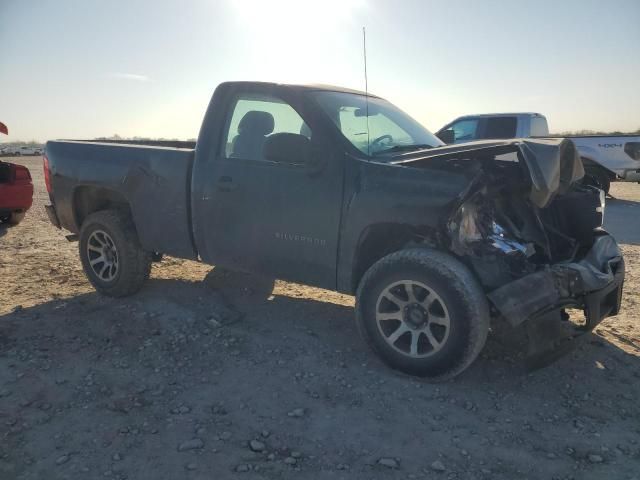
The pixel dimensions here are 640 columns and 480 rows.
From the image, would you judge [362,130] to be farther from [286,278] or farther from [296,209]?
[286,278]

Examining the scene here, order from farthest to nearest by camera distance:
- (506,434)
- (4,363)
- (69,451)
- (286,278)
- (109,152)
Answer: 1. (109,152)
2. (286,278)
3. (4,363)
4. (506,434)
5. (69,451)

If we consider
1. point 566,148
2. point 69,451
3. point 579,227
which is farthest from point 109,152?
point 579,227

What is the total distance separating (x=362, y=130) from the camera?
4008 mm

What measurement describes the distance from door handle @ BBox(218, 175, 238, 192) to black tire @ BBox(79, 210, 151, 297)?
1300 mm

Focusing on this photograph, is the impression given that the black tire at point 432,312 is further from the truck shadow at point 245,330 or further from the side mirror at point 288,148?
the side mirror at point 288,148

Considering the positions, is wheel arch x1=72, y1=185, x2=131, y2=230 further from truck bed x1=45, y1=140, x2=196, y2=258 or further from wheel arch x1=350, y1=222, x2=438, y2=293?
wheel arch x1=350, y1=222, x2=438, y2=293

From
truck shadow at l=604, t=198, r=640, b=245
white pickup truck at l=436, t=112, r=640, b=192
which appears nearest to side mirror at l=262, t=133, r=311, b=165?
truck shadow at l=604, t=198, r=640, b=245

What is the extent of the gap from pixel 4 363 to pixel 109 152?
81.1 inches

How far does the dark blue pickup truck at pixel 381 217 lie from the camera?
10.6 feet

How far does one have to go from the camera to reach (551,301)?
3.19 m

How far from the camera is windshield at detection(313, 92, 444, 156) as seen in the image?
12.7ft

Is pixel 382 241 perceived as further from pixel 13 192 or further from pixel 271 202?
pixel 13 192

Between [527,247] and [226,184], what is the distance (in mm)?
2314

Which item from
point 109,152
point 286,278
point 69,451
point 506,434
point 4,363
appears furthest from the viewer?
point 109,152
